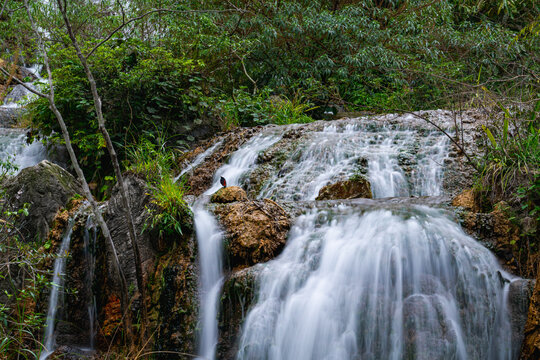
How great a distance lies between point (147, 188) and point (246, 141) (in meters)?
3.16

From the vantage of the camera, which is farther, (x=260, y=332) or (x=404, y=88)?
(x=404, y=88)

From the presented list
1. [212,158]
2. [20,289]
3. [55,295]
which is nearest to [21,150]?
[212,158]

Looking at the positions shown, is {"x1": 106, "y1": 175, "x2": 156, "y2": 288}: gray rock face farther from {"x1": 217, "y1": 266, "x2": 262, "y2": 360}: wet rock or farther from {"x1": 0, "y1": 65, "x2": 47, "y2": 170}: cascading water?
{"x1": 0, "y1": 65, "x2": 47, "y2": 170}: cascading water

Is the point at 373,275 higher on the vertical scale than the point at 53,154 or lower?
lower

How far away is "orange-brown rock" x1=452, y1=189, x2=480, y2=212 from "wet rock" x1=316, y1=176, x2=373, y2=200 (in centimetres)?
112

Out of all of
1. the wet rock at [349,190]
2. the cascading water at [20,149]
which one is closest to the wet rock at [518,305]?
the wet rock at [349,190]

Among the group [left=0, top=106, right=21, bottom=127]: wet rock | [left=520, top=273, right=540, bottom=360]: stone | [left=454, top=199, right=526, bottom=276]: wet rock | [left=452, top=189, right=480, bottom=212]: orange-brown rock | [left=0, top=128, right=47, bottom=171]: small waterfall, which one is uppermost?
[left=0, top=106, right=21, bottom=127]: wet rock

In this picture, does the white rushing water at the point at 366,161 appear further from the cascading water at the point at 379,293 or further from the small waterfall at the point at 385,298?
the small waterfall at the point at 385,298

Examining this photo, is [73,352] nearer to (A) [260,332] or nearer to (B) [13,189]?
(A) [260,332]

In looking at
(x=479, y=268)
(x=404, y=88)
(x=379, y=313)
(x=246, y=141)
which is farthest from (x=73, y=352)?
(x=404, y=88)

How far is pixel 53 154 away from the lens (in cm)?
793

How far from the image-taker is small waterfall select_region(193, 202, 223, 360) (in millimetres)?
3299

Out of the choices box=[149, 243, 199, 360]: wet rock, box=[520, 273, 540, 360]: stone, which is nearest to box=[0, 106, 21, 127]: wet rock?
box=[149, 243, 199, 360]: wet rock

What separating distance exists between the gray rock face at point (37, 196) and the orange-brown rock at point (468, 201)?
4542 millimetres
